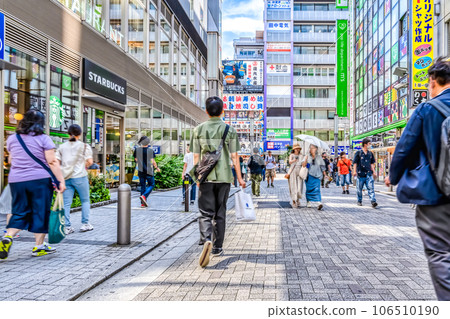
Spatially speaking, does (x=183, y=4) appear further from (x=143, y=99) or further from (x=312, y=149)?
(x=312, y=149)

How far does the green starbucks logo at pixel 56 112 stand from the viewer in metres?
11.1

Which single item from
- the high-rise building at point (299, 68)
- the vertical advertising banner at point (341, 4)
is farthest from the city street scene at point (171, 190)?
the high-rise building at point (299, 68)

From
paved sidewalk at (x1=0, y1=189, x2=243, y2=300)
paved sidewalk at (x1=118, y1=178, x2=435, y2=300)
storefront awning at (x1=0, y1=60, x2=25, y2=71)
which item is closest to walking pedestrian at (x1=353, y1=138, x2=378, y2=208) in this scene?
paved sidewalk at (x1=118, y1=178, x2=435, y2=300)

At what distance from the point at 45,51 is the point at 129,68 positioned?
6241 mm

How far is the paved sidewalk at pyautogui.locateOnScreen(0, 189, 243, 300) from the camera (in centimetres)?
398

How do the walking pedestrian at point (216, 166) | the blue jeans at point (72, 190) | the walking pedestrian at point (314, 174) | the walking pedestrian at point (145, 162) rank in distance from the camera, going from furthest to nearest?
1. the walking pedestrian at point (314, 174)
2. the walking pedestrian at point (145, 162)
3. the blue jeans at point (72, 190)
4. the walking pedestrian at point (216, 166)

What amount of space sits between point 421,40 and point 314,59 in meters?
43.1

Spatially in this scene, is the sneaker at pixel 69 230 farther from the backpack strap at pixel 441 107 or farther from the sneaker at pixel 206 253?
the backpack strap at pixel 441 107

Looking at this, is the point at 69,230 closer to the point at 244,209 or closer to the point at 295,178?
the point at 244,209

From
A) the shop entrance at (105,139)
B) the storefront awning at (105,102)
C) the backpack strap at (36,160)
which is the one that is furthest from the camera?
the shop entrance at (105,139)

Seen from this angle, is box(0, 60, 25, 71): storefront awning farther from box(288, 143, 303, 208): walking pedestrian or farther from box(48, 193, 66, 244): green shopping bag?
box(288, 143, 303, 208): walking pedestrian

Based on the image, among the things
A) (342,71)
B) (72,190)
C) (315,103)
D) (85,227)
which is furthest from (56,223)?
(315,103)

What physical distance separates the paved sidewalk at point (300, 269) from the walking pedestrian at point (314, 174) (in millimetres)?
3056

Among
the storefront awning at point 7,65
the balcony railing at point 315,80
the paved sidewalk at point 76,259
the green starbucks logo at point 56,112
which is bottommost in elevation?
the paved sidewalk at point 76,259
